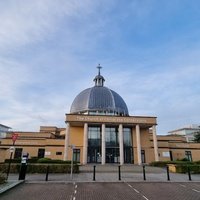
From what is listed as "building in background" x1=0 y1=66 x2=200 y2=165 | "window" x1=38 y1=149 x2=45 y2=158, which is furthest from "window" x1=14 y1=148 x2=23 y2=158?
"window" x1=38 y1=149 x2=45 y2=158

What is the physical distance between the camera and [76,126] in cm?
3800

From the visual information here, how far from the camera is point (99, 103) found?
43812mm

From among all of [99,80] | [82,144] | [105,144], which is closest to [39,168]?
[82,144]

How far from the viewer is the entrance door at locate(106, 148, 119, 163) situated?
34.9 metres

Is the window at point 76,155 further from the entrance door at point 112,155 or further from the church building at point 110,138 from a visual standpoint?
the entrance door at point 112,155

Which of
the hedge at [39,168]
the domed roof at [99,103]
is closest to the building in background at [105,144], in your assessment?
the domed roof at [99,103]

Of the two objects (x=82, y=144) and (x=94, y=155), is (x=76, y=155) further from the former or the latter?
(x=94, y=155)

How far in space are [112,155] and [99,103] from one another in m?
13.4

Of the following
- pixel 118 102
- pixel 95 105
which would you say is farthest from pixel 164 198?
pixel 118 102

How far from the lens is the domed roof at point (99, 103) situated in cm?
4312

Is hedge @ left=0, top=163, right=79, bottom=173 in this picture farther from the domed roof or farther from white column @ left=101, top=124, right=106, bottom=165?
the domed roof

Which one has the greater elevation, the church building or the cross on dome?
the cross on dome

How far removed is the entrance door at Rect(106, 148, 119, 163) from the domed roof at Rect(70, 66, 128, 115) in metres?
10.0

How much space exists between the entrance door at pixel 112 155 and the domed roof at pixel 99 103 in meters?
10.0
